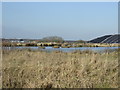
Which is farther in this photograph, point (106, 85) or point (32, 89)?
point (106, 85)

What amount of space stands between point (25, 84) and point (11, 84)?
1.06ft

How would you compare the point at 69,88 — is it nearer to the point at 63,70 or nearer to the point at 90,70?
the point at 63,70

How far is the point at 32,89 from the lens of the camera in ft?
12.4

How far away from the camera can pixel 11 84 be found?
4.14 meters

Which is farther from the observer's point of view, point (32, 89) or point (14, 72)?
point (14, 72)

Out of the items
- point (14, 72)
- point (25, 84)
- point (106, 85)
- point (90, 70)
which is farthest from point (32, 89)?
point (90, 70)

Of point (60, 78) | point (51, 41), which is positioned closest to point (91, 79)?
point (60, 78)

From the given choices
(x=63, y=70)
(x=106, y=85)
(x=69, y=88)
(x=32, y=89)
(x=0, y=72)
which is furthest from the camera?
(x=63, y=70)

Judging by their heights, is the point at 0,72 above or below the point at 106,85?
above

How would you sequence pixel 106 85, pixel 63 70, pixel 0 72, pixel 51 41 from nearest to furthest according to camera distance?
pixel 106 85 < pixel 0 72 < pixel 63 70 < pixel 51 41

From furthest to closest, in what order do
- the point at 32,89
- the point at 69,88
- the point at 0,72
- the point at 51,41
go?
the point at 51,41 → the point at 0,72 → the point at 69,88 → the point at 32,89

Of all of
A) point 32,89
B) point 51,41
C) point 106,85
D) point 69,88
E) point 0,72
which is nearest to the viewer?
point 32,89

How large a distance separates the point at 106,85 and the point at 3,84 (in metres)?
2.52

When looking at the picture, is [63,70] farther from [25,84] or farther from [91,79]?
[25,84]
